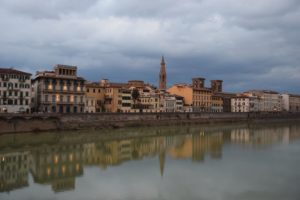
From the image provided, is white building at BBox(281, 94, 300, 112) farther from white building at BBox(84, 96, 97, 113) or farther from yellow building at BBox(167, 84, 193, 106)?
white building at BBox(84, 96, 97, 113)

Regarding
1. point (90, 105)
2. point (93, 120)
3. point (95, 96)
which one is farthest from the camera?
point (95, 96)

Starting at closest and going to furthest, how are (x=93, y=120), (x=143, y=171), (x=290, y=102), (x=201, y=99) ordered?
1. (x=143, y=171)
2. (x=93, y=120)
3. (x=201, y=99)
4. (x=290, y=102)

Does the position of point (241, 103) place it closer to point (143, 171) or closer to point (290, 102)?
point (290, 102)

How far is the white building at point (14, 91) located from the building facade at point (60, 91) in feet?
12.4

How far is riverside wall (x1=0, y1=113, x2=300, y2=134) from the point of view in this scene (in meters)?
46.8

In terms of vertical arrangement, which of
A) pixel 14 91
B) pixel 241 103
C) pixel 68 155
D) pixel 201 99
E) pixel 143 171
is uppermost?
pixel 201 99

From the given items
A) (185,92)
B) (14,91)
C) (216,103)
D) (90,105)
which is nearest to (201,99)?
(185,92)

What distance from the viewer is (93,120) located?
185 ft

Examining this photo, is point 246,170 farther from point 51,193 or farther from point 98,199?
point 51,193

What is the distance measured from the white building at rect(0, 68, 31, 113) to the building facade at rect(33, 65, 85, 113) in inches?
149

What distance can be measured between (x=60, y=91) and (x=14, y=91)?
8924mm

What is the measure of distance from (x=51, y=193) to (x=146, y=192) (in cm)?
526

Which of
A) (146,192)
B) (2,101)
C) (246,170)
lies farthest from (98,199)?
(2,101)

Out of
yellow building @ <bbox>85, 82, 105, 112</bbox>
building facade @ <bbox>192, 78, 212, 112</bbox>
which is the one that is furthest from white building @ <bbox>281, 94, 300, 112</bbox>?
yellow building @ <bbox>85, 82, 105, 112</bbox>
